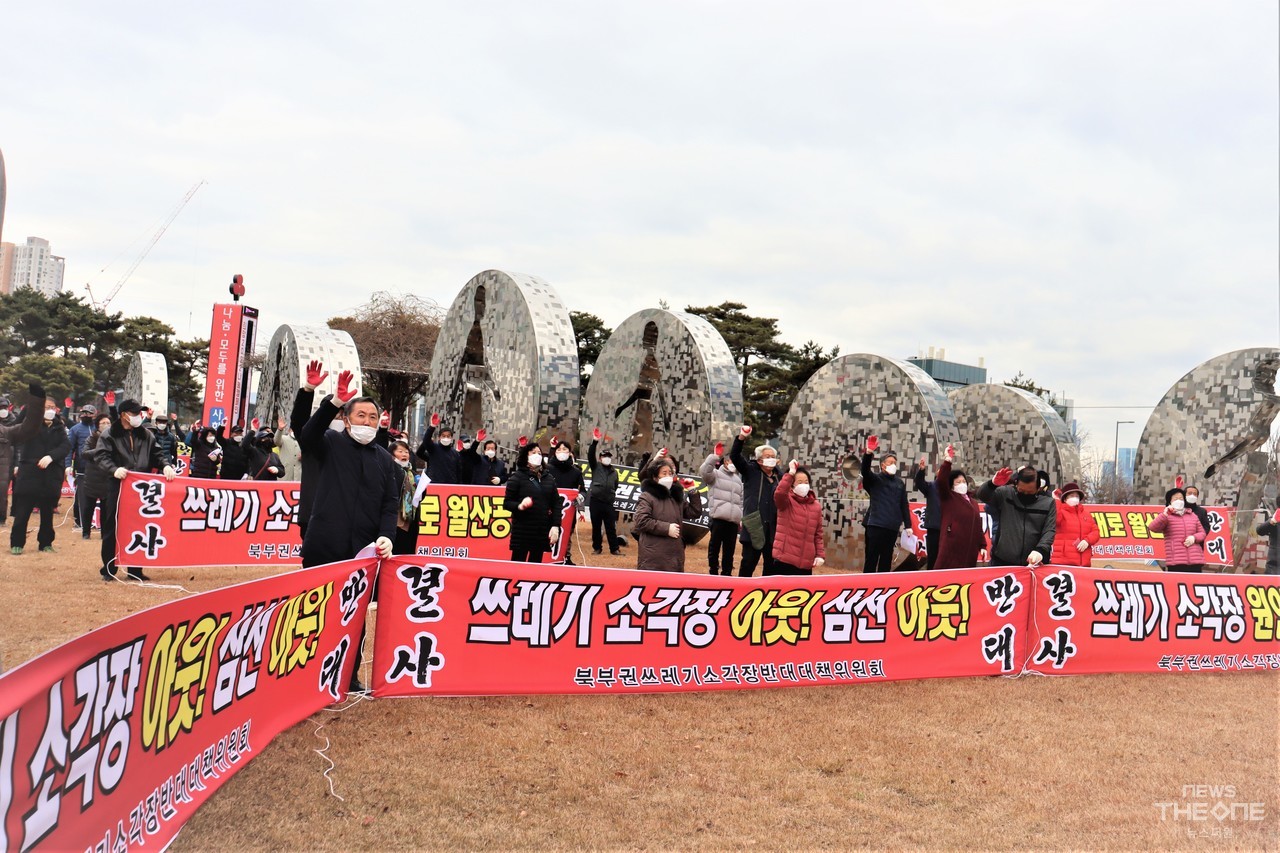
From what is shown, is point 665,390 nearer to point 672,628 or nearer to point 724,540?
point 724,540

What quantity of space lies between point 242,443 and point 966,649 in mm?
11293

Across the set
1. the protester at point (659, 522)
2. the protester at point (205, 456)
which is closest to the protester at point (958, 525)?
the protester at point (659, 522)

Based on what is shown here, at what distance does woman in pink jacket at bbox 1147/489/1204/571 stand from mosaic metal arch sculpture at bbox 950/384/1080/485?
4.90 m

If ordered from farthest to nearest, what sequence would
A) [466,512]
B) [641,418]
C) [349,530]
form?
[641,418]
[466,512]
[349,530]

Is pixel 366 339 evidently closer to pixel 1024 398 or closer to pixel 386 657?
pixel 1024 398

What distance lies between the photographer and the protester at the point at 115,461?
31.2 feet

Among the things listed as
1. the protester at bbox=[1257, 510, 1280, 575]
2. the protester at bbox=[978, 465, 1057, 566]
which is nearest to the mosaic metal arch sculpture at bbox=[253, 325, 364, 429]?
the protester at bbox=[978, 465, 1057, 566]

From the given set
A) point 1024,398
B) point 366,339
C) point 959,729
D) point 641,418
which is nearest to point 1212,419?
point 1024,398

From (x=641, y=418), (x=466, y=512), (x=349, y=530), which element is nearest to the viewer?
(x=349, y=530)

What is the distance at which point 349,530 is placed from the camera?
5.50 meters

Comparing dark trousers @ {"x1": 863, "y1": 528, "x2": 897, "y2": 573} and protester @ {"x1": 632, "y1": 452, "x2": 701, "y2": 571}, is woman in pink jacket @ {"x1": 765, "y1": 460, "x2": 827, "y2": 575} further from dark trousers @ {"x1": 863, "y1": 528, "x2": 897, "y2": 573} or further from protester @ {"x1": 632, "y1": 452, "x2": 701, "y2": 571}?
dark trousers @ {"x1": 863, "y1": 528, "x2": 897, "y2": 573}

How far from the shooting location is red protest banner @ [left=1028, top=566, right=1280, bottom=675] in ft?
24.2

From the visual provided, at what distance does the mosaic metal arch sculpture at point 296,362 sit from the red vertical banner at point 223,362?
3.65 ft

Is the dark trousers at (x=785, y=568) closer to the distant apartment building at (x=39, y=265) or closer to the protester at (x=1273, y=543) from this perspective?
the protester at (x=1273, y=543)
